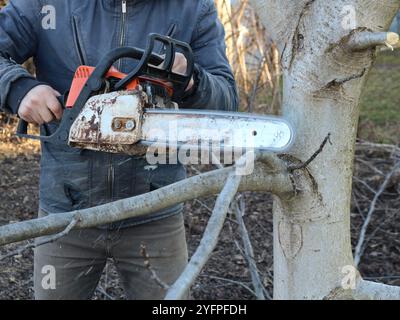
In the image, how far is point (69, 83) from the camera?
195cm

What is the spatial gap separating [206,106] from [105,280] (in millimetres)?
1654

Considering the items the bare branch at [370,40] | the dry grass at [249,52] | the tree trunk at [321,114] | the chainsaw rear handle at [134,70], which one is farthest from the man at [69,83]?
the dry grass at [249,52]

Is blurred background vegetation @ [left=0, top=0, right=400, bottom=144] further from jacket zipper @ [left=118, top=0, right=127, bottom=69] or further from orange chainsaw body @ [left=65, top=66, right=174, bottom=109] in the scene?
orange chainsaw body @ [left=65, top=66, right=174, bottom=109]

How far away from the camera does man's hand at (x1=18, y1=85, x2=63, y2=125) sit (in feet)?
5.70

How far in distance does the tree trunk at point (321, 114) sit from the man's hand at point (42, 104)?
59 centimetres

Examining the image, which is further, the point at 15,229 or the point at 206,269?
the point at 206,269

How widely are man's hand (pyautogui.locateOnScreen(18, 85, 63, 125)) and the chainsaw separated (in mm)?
44

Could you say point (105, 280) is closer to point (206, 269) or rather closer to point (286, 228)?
point (206, 269)

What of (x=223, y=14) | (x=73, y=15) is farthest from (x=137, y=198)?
(x=223, y=14)

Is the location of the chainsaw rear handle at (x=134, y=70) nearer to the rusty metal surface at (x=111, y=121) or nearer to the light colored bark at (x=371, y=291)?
the rusty metal surface at (x=111, y=121)

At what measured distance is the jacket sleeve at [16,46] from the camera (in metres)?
→ 1.81

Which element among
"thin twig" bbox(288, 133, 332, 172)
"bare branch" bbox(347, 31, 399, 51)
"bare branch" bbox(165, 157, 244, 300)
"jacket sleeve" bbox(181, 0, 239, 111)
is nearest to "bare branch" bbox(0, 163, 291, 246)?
"bare branch" bbox(165, 157, 244, 300)

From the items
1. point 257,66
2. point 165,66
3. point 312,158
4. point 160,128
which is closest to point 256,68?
point 257,66

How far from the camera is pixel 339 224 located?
5.07ft
